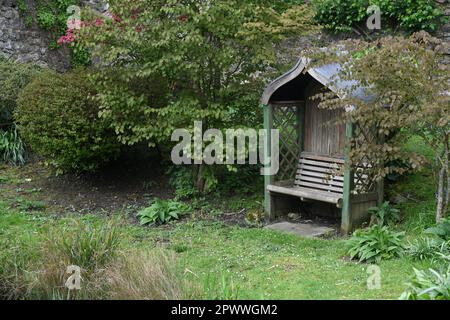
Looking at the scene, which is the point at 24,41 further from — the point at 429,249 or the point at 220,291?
the point at 429,249

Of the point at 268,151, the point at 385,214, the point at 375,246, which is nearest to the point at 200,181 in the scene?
the point at 268,151

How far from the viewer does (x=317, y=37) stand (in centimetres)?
1211

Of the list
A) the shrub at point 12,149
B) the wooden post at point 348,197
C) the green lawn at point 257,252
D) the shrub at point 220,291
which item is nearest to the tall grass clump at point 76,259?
the green lawn at point 257,252

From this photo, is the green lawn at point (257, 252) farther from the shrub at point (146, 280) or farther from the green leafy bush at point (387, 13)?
the green leafy bush at point (387, 13)

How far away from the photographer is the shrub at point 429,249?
5412 mm

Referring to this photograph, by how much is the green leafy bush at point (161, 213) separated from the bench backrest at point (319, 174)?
1.73 metres

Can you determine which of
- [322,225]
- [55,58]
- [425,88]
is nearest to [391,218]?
[322,225]

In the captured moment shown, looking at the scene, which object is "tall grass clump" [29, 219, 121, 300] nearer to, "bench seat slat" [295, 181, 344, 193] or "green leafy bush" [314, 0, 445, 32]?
"bench seat slat" [295, 181, 344, 193]

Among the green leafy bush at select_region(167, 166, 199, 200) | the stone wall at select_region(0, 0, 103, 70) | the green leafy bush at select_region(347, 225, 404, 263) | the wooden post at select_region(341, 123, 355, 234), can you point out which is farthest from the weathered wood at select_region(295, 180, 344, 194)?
the stone wall at select_region(0, 0, 103, 70)

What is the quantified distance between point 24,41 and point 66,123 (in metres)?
4.51

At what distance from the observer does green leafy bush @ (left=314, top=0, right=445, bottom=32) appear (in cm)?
1062

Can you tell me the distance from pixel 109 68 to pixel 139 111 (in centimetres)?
88

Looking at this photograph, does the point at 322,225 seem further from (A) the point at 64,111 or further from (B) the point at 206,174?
(A) the point at 64,111

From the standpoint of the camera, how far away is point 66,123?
862 centimetres
